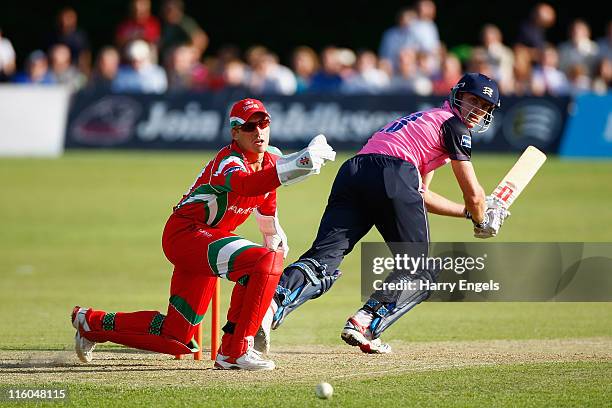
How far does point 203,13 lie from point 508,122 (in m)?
12.2

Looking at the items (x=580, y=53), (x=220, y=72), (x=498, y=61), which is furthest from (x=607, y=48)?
(x=220, y=72)

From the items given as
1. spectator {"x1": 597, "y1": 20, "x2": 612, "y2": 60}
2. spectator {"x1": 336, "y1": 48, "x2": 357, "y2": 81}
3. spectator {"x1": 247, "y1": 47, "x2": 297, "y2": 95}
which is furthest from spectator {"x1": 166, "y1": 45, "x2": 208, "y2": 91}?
spectator {"x1": 597, "y1": 20, "x2": 612, "y2": 60}

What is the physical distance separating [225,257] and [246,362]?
74 cm

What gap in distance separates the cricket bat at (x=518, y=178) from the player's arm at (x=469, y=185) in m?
0.43

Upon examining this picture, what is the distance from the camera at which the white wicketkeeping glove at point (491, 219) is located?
927cm

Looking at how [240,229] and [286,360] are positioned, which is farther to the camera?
[240,229]

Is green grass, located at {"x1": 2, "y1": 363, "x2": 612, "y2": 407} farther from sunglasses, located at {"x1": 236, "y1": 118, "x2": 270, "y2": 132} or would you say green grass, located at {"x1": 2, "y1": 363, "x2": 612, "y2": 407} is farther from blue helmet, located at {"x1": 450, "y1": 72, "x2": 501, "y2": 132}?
blue helmet, located at {"x1": 450, "y1": 72, "x2": 501, "y2": 132}

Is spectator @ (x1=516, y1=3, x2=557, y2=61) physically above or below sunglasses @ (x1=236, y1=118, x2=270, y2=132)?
above

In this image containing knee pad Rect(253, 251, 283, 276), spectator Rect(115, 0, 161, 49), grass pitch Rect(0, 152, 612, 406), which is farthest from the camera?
spectator Rect(115, 0, 161, 49)

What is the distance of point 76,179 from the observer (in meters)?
21.8

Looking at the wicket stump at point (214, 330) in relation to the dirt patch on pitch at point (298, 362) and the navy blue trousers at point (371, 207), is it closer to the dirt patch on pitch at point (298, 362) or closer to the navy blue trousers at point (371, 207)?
the dirt patch on pitch at point (298, 362)

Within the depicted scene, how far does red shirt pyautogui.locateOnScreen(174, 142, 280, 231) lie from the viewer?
8.05 metres

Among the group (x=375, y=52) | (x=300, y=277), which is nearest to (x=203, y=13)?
(x=375, y=52)

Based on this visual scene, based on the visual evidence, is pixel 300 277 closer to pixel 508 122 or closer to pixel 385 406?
pixel 385 406
